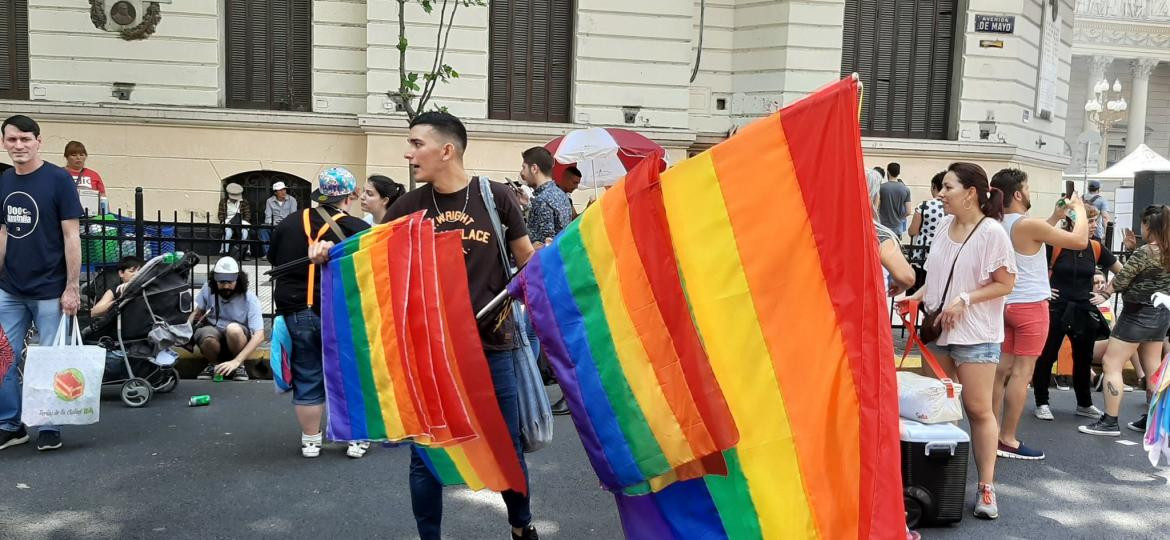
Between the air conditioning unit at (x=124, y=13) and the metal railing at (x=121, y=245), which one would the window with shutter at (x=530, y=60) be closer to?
the air conditioning unit at (x=124, y=13)

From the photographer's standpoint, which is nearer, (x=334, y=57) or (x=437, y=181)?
(x=437, y=181)

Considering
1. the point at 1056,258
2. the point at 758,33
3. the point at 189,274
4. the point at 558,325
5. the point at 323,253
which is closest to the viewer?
the point at 558,325

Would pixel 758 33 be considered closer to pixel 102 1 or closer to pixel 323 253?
pixel 102 1

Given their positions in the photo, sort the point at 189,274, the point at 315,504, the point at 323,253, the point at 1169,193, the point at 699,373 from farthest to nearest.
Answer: the point at 1169,193
the point at 189,274
the point at 315,504
the point at 323,253
the point at 699,373

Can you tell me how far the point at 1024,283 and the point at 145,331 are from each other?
6.48 m

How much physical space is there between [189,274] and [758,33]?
12753mm

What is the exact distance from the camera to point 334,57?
54.6ft

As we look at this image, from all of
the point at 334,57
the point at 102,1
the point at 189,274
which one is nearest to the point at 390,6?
the point at 334,57

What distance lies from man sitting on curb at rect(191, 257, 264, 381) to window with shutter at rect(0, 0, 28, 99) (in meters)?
10.3

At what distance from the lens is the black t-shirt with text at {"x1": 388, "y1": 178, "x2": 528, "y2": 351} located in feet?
13.3

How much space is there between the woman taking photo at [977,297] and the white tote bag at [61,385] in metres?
5.03

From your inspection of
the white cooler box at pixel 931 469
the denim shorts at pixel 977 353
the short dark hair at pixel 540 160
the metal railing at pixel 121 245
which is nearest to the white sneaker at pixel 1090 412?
the denim shorts at pixel 977 353

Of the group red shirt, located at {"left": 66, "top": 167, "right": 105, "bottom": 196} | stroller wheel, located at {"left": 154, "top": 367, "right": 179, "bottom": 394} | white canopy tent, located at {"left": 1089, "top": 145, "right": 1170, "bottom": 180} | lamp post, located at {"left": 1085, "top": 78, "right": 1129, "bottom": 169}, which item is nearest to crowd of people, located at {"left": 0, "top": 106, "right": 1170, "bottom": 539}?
stroller wheel, located at {"left": 154, "top": 367, "right": 179, "bottom": 394}

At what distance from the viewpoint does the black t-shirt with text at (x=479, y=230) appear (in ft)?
13.3
